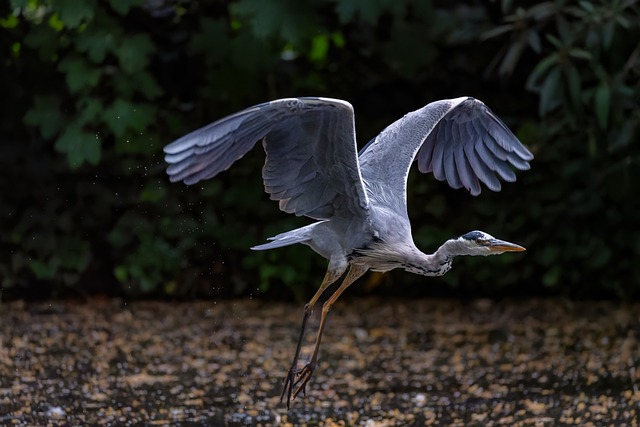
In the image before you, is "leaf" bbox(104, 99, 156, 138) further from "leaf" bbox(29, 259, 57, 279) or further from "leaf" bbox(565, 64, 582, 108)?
"leaf" bbox(565, 64, 582, 108)

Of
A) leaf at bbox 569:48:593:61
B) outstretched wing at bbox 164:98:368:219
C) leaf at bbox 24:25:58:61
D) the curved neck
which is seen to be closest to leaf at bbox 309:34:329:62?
leaf at bbox 24:25:58:61

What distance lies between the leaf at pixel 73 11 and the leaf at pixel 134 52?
0.33m

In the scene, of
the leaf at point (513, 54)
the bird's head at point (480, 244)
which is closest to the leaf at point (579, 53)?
the leaf at point (513, 54)

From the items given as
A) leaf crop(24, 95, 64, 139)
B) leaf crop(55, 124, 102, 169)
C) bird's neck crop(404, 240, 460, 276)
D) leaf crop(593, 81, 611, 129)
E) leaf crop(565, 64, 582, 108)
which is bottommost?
bird's neck crop(404, 240, 460, 276)

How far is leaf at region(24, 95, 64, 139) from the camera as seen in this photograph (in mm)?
7992

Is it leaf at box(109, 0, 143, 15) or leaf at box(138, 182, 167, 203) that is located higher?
leaf at box(109, 0, 143, 15)

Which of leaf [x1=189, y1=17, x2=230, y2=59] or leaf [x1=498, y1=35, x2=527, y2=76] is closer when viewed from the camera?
leaf [x1=498, y1=35, x2=527, y2=76]

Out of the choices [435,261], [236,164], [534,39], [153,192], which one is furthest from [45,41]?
[435,261]

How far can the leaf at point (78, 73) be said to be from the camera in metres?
7.82

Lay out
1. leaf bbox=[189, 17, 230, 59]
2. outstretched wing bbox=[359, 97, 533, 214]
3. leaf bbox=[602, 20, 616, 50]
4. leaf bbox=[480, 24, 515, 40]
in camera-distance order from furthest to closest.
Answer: leaf bbox=[189, 17, 230, 59] → leaf bbox=[480, 24, 515, 40] → leaf bbox=[602, 20, 616, 50] → outstretched wing bbox=[359, 97, 533, 214]

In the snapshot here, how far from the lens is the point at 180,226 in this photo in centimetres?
829

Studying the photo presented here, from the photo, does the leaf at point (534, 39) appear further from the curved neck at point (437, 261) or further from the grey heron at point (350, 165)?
the curved neck at point (437, 261)

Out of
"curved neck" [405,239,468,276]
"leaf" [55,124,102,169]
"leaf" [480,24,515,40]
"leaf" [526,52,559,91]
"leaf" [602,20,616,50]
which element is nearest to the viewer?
"curved neck" [405,239,468,276]

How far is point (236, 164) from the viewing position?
27.2ft
